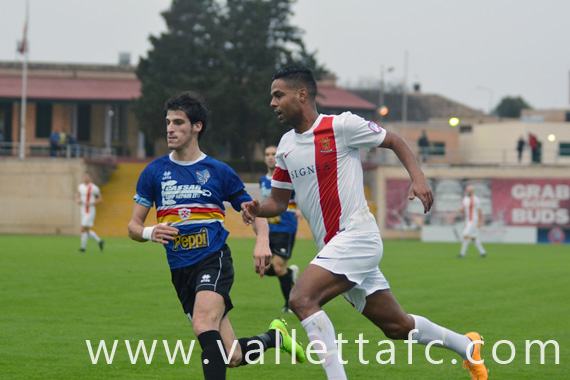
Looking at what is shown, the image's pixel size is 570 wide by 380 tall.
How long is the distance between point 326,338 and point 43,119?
51.5 meters

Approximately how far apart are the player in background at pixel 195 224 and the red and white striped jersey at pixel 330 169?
501 millimetres

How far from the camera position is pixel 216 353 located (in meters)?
5.89

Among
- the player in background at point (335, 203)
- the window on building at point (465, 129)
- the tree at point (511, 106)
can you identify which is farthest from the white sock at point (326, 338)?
the tree at point (511, 106)

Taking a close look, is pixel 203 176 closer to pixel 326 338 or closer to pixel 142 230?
pixel 142 230

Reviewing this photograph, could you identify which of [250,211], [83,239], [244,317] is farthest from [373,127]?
[83,239]

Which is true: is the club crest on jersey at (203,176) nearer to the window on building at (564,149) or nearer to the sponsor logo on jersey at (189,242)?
the sponsor logo on jersey at (189,242)

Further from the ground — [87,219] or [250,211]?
[250,211]

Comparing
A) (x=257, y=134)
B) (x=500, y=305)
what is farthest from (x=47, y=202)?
(x=500, y=305)

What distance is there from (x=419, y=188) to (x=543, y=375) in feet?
9.50

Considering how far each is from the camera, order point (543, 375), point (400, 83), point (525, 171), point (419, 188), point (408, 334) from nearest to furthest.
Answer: point (419, 188), point (408, 334), point (543, 375), point (525, 171), point (400, 83)

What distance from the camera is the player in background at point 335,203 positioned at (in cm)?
575

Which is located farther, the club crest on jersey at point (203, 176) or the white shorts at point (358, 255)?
the club crest on jersey at point (203, 176)

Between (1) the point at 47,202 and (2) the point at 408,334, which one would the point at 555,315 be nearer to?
(2) the point at 408,334

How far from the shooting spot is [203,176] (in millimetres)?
6488
